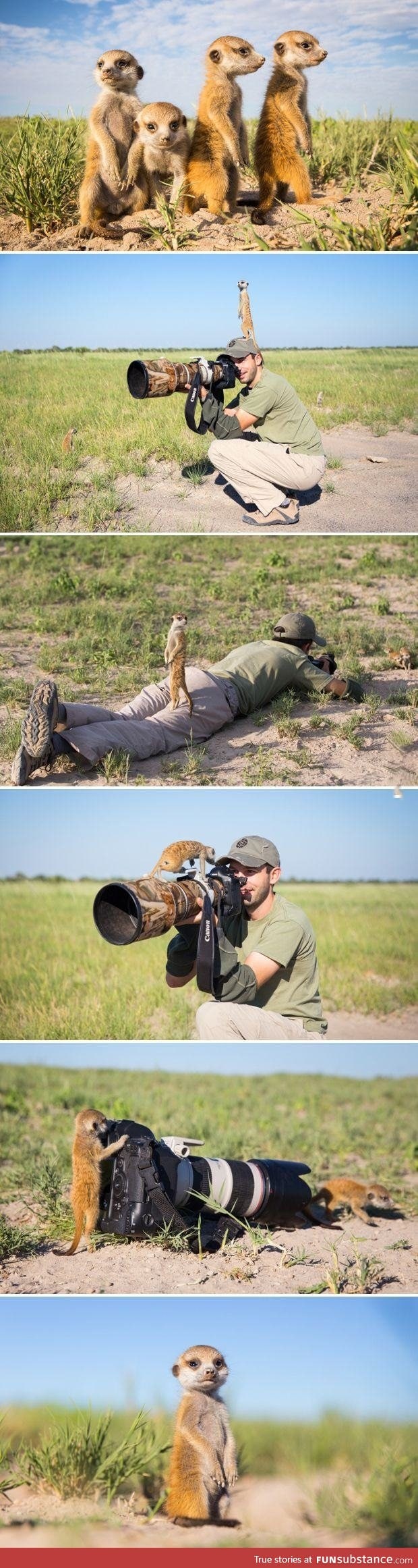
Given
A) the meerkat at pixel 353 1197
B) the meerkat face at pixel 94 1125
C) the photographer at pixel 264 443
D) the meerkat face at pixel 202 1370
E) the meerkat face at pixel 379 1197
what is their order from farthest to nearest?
the photographer at pixel 264 443 → the meerkat face at pixel 379 1197 → the meerkat at pixel 353 1197 → the meerkat face at pixel 94 1125 → the meerkat face at pixel 202 1370

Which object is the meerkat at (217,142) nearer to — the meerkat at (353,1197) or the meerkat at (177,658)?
the meerkat at (177,658)

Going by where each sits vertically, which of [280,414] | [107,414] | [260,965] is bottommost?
[260,965]

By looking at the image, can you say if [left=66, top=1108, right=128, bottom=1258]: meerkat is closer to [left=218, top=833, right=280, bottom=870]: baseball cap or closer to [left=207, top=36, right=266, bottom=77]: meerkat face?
[left=218, top=833, right=280, bottom=870]: baseball cap

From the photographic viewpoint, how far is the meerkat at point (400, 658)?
7852 mm

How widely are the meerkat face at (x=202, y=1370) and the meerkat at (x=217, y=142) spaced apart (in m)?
6.14

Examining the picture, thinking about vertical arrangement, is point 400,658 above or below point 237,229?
below

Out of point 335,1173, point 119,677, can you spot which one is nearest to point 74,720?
point 119,677

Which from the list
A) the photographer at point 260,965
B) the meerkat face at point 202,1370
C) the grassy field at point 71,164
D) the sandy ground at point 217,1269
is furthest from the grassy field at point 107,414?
the meerkat face at point 202,1370

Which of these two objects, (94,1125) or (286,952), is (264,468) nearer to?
(286,952)

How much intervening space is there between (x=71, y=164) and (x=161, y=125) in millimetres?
766

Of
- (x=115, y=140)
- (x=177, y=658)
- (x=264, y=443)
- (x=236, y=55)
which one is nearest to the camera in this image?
(x=177, y=658)

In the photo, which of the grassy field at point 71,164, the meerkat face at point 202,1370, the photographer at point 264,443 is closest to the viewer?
the meerkat face at point 202,1370

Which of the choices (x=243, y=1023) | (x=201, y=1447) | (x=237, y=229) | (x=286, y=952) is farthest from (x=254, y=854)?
(x=237, y=229)

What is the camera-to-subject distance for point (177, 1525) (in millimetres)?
4672
